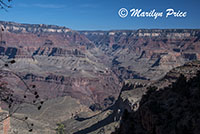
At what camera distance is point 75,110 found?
9638cm

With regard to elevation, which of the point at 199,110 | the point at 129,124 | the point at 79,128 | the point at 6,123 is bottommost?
the point at 79,128

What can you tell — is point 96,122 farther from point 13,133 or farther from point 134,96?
point 13,133

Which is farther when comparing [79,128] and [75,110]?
[75,110]

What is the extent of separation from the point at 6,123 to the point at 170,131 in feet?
101

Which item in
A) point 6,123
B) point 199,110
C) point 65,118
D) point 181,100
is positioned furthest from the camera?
point 65,118

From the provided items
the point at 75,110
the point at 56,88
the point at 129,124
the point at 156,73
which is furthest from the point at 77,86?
the point at 129,124

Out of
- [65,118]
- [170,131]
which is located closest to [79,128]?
[65,118]

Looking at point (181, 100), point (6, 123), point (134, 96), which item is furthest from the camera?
point (134, 96)

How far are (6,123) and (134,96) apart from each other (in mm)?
28897

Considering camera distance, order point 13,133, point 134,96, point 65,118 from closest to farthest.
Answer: point 13,133 → point 134,96 → point 65,118

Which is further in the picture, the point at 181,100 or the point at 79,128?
the point at 79,128

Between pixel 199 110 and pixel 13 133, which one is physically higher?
pixel 199 110

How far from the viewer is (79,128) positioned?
2874 inches

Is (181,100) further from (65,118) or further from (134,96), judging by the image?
(65,118)
